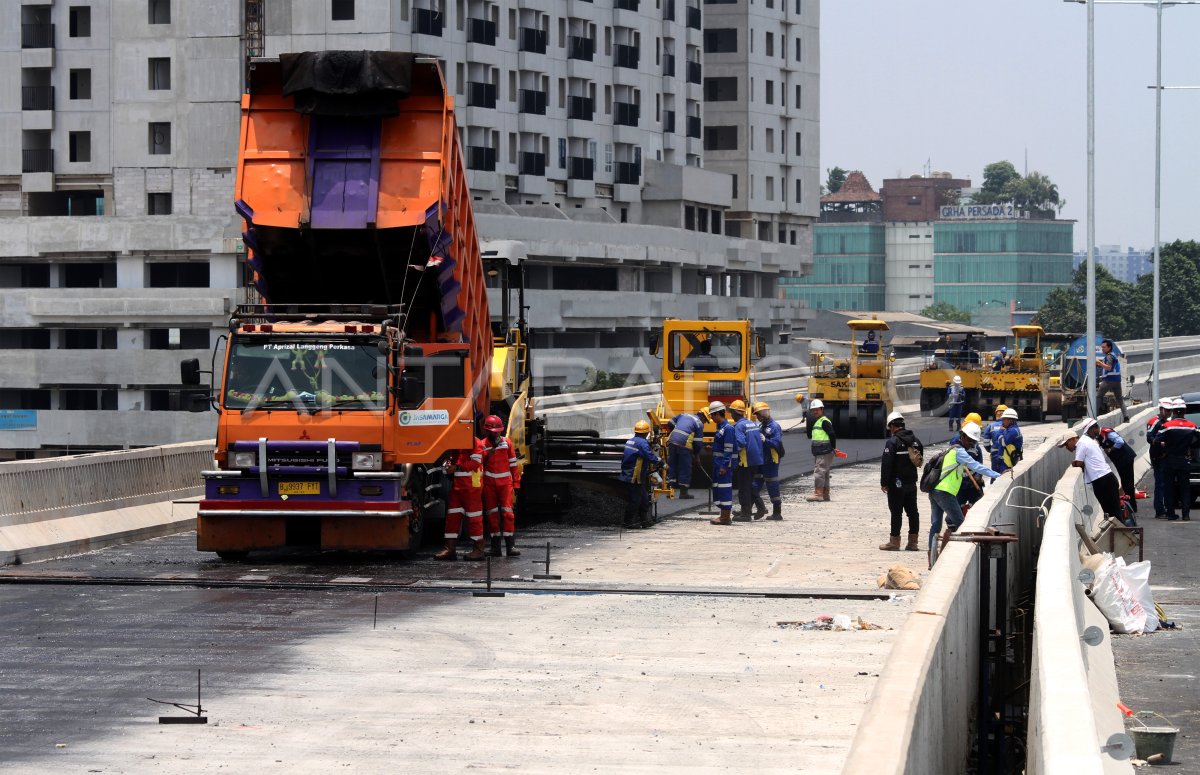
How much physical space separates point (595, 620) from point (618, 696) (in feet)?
10.9

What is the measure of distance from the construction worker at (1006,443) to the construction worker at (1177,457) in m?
2.34

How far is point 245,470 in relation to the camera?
1800 cm

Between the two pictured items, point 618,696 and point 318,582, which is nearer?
point 618,696

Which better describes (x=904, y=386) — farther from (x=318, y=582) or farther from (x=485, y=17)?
(x=318, y=582)

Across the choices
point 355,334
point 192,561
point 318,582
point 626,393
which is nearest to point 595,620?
point 318,582

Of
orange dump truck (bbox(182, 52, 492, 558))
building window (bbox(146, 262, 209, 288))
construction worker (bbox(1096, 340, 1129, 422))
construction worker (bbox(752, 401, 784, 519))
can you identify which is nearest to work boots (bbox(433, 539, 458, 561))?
orange dump truck (bbox(182, 52, 492, 558))

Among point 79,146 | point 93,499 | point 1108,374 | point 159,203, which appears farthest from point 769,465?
point 79,146

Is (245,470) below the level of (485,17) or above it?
below

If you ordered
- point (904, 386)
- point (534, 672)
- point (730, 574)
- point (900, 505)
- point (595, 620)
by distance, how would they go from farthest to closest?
point (904, 386)
point (900, 505)
point (730, 574)
point (595, 620)
point (534, 672)

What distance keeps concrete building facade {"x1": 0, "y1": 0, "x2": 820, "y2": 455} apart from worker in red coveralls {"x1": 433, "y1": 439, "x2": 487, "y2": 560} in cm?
5088

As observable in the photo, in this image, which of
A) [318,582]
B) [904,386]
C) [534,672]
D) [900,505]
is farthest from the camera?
[904,386]

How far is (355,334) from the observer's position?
18172 mm

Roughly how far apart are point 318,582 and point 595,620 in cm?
355

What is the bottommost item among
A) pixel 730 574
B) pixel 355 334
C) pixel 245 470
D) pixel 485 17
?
pixel 730 574
